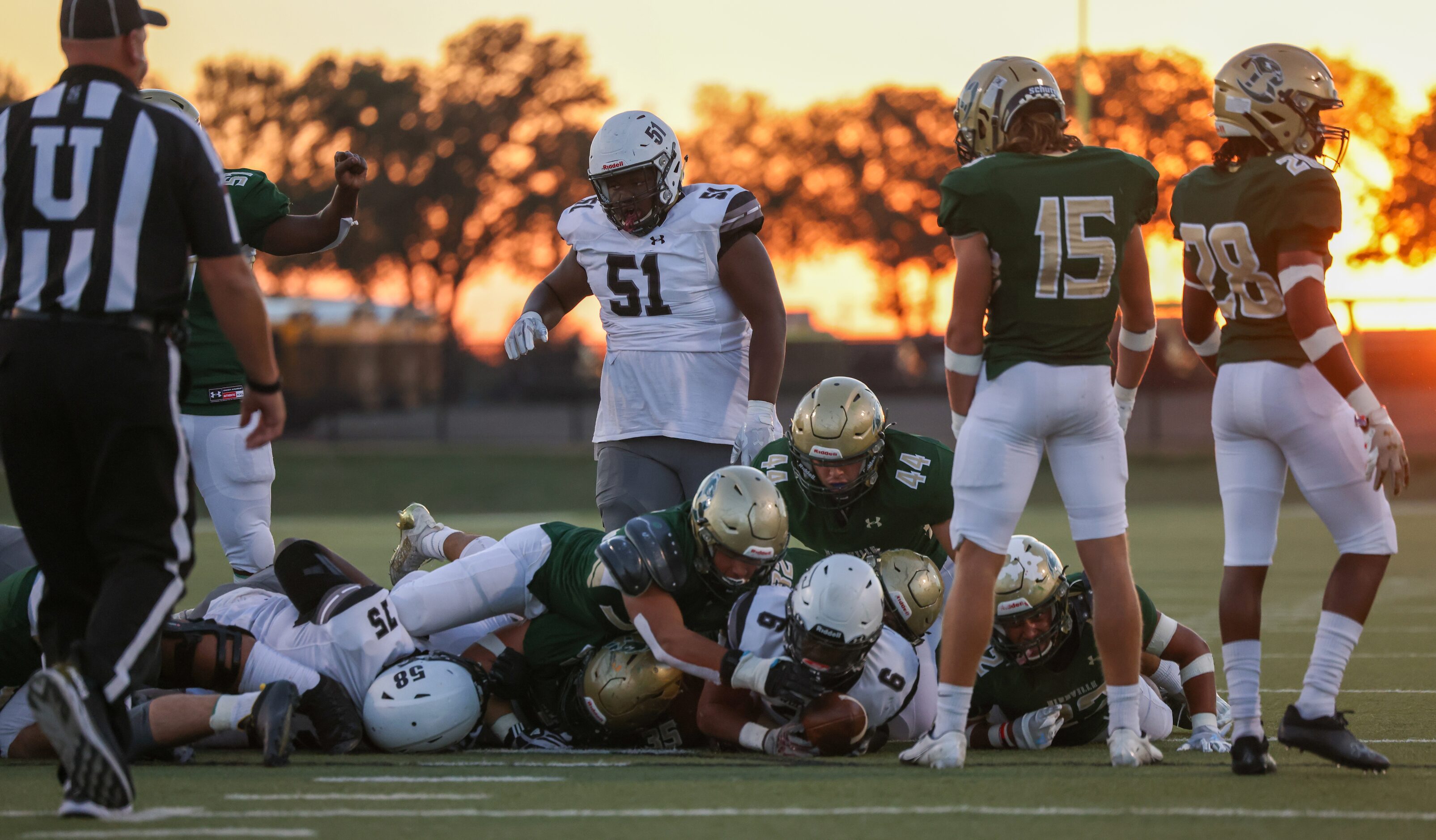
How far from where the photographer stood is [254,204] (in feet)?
19.4

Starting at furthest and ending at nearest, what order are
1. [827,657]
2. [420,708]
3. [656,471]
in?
[656,471] < [420,708] < [827,657]

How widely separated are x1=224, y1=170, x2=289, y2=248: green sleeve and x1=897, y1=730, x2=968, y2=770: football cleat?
318 cm

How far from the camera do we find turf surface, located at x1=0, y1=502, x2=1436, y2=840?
342 cm

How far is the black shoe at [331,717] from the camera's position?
462cm

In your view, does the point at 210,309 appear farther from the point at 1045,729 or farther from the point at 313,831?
the point at 1045,729

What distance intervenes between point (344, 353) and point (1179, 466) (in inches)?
669

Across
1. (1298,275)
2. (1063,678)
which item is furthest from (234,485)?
(1298,275)

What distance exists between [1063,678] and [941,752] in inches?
30.7

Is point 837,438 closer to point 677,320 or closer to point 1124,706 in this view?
point 677,320

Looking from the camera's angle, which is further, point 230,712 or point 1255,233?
point 230,712

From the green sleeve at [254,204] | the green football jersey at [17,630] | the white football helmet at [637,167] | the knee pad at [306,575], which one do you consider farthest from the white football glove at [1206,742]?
the green sleeve at [254,204]

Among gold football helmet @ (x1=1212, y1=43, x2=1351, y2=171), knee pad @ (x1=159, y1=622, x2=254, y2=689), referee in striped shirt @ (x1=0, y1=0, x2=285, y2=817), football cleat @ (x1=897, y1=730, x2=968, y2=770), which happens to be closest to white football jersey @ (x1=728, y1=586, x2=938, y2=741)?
football cleat @ (x1=897, y1=730, x2=968, y2=770)

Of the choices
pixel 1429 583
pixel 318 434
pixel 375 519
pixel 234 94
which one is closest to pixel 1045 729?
pixel 1429 583

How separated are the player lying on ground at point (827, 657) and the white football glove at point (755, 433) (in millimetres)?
877
